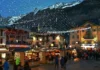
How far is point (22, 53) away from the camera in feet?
122

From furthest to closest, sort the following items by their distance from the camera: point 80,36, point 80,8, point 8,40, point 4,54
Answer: point 80,8
point 80,36
point 8,40
point 4,54

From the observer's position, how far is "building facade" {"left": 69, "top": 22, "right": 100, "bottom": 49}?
366 feet

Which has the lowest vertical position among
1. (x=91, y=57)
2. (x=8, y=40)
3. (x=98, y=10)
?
(x=91, y=57)

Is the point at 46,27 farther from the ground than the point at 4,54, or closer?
farther from the ground

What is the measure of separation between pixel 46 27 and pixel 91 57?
42494mm

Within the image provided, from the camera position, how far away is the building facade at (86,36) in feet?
366

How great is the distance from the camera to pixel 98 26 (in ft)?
371

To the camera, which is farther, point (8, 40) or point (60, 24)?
point (60, 24)

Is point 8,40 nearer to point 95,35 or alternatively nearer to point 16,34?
Answer: point 16,34

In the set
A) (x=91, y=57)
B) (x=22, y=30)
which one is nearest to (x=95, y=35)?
(x=91, y=57)

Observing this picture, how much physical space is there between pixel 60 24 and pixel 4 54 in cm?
6791

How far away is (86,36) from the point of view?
A: 11369cm

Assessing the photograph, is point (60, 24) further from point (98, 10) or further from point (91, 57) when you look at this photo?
point (98, 10)

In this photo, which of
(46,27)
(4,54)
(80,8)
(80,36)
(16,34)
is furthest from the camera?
(80,8)
